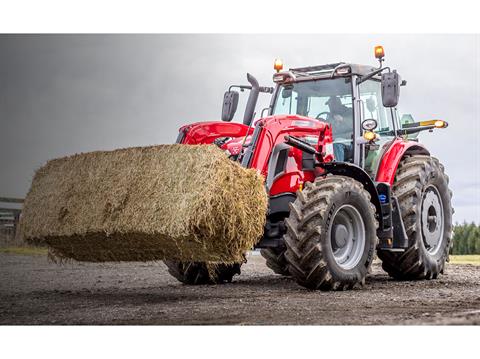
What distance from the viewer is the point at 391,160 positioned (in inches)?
347

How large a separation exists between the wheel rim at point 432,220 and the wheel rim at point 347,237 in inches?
68.9

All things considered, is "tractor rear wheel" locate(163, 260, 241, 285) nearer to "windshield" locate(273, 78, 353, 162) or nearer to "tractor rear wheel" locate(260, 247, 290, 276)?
"tractor rear wheel" locate(260, 247, 290, 276)

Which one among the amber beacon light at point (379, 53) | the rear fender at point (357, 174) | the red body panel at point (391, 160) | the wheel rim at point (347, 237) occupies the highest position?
the amber beacon light at point (379, 53)

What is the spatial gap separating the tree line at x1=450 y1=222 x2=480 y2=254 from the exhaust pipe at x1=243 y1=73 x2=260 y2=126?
31.6ft

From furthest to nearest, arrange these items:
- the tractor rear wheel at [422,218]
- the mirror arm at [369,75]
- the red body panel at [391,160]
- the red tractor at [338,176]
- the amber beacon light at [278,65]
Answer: the amber beacon light at [278,65]
the tractor rear wheel at [422,218]
the red body panel at [391,160]
the mirror arm at [369,75]
the red tractor at [338,176]

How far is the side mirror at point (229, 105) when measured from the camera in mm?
8562

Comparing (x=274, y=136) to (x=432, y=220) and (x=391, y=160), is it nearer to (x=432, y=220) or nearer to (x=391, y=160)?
(x=391, y=160)

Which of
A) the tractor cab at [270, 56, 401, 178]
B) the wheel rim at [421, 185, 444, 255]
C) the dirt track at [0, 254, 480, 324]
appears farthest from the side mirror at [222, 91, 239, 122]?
the wheel rim at [421, 185, 444, 255]

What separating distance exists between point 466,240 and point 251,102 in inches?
398

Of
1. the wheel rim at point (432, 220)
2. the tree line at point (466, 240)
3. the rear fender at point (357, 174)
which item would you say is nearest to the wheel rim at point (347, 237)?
the rear fender at point (357, 174)

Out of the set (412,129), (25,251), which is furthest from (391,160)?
(25,251)

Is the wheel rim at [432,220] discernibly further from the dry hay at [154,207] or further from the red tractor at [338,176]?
the dry hay at [154,207]

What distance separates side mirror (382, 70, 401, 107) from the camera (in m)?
7.93

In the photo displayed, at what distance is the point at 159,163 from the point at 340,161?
2.35 metres
